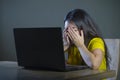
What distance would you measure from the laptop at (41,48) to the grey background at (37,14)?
1923mm

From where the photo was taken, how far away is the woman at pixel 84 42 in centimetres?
162

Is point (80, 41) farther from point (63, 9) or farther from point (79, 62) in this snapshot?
point (63, 9)

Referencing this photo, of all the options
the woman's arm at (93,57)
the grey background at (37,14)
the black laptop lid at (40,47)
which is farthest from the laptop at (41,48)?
the grey background at (37,14)

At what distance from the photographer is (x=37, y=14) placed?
3.56 m

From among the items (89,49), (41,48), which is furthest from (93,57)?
(41,48)

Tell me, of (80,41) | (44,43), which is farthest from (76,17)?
(44,43)

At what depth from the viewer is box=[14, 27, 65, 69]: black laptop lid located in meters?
1.30

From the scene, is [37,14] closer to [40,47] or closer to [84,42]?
[84,42]

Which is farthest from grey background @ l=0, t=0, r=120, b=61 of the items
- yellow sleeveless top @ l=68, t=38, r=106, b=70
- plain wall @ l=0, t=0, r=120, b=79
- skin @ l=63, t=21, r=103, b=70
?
skin @ l=63, t=21, r=103, b=70

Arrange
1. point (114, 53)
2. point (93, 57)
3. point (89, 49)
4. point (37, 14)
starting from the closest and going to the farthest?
point (93, 57) < point (89, 49) < point (114, 53) < point (37, 14)

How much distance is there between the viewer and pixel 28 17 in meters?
3.59

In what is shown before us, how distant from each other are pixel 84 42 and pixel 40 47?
49 cm

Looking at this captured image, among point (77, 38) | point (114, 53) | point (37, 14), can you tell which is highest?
point (37, 14)

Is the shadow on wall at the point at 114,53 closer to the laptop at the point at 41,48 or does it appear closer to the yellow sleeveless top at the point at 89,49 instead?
the yellow sleeveless top at the point at 89,49
